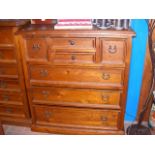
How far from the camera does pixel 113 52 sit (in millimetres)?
1555

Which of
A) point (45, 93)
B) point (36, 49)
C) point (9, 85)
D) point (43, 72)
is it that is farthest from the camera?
point (9, 85)

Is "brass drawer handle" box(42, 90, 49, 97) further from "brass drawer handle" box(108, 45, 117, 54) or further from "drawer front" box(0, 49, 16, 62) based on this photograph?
"brass drawer handle" box(108, 45, 117, 54)

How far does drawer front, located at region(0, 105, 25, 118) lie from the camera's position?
209 cm

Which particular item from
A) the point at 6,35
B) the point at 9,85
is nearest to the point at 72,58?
the point at 6,35

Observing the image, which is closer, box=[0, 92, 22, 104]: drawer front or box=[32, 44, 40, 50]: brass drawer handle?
box=[32, 44, 40, 50]: brass drawer handle

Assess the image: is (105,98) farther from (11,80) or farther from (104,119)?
(11,80)

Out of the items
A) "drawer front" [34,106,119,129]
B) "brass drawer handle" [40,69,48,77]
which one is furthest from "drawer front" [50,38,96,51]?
"drawer front" [34,106,119,129]

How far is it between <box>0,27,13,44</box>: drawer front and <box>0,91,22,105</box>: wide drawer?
0.57 meters

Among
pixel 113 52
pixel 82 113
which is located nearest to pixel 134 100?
pixel 82 113

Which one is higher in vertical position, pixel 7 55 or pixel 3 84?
pixel 7 55

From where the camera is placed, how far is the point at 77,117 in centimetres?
194

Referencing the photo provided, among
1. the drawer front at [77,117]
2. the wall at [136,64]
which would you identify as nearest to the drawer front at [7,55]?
the drawer front at [77,117]

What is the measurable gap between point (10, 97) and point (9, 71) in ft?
1.07
